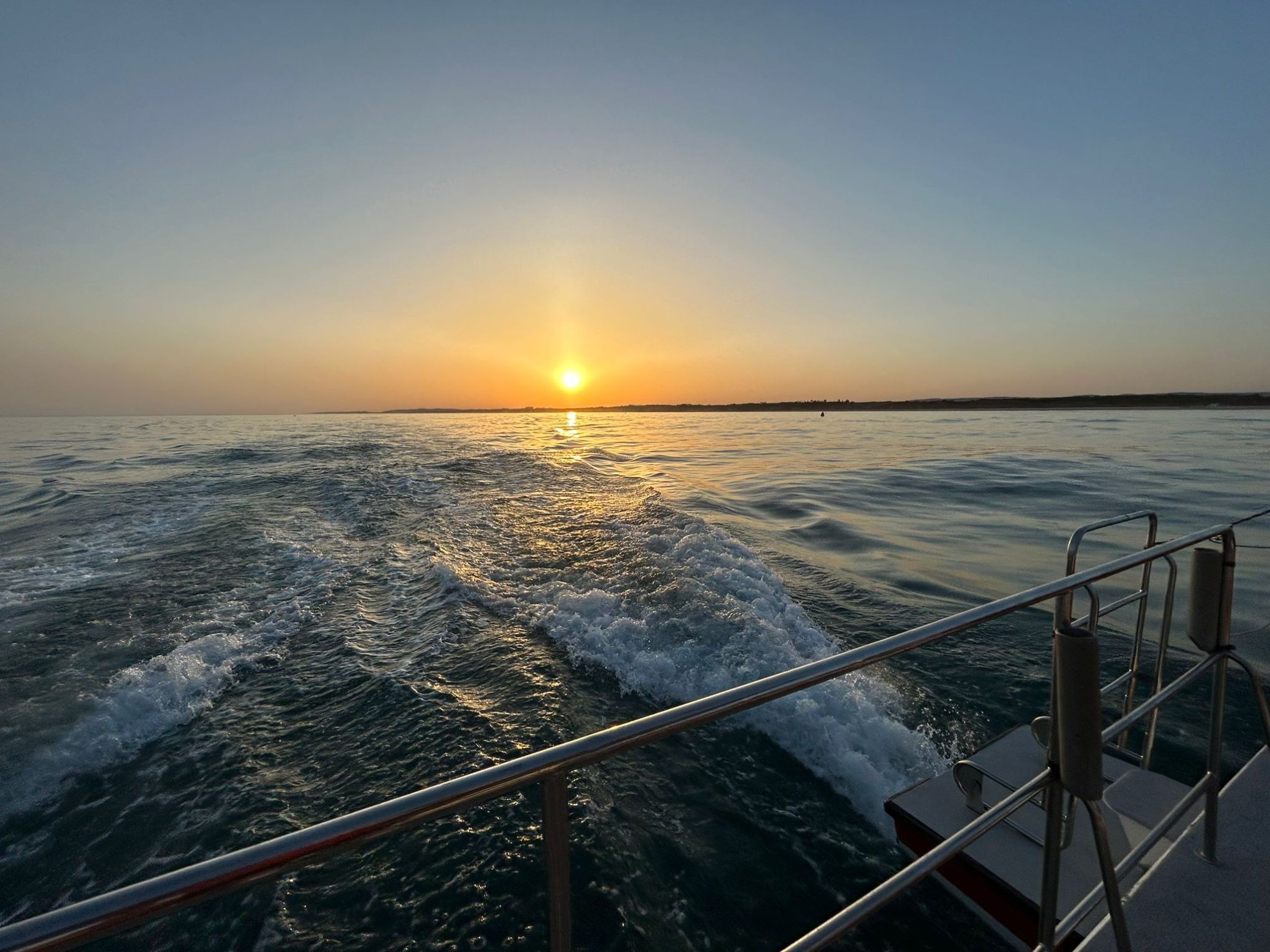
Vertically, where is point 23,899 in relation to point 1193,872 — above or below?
below

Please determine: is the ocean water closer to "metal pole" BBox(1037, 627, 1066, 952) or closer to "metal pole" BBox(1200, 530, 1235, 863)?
"metal pole" BBox(1200, 530, 1235, 863)

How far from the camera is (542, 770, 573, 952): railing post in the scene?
38.1 inches

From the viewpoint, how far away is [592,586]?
6.93 m

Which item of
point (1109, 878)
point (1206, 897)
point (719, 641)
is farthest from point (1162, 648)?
point (719, 641)

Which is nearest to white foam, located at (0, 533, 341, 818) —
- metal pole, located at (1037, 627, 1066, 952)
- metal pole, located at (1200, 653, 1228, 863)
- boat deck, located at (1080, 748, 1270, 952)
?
metal pole, located at (1037, 627, 1066, 952)

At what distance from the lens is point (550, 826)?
3.23 ft

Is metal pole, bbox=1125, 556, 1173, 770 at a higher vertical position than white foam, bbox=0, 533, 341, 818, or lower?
higher

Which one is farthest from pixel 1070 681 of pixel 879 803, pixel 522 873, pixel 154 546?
pixel 154 546

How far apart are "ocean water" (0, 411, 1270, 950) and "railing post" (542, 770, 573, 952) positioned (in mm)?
2190

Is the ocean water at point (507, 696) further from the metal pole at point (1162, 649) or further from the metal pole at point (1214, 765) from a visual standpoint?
the metal pole at point (1162, 649)

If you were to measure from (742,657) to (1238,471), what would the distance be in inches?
767

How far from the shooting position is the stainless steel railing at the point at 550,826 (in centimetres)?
67

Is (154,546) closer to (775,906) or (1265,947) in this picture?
(775,906)

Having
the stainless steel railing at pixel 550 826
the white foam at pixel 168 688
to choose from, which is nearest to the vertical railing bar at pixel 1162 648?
the stainless steel railing at pixel 550 826
